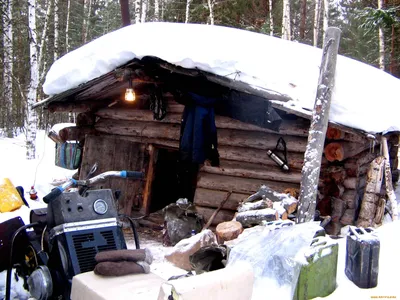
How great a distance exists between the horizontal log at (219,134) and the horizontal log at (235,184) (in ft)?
2.01

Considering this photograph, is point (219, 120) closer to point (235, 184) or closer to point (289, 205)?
point (235, 184)

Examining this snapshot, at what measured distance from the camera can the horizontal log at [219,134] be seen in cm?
648

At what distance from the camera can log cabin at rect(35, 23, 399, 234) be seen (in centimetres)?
613

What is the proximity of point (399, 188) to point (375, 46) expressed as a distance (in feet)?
46.1

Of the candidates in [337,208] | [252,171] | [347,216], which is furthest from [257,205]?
[347,216]

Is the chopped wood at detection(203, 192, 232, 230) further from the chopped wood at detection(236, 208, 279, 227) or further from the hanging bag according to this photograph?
the hanging bag

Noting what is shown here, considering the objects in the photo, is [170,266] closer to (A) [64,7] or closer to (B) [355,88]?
(B) [355,88]

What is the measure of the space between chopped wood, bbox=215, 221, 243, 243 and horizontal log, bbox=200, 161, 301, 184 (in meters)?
1.46

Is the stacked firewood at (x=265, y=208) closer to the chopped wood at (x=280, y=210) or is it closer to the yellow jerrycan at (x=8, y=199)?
the chopped wood at (x=280, y=210)

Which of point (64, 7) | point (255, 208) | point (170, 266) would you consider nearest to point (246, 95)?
point (255, 208)

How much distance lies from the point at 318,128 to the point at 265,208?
142 cm

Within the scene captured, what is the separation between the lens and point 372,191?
5.93 metres

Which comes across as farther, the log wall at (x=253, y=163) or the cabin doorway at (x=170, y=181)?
the cabin doorway at (x=170, y=181)

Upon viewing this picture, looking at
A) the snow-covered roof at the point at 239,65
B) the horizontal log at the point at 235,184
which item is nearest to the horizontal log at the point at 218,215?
the horizontal log at the point at 235,184
